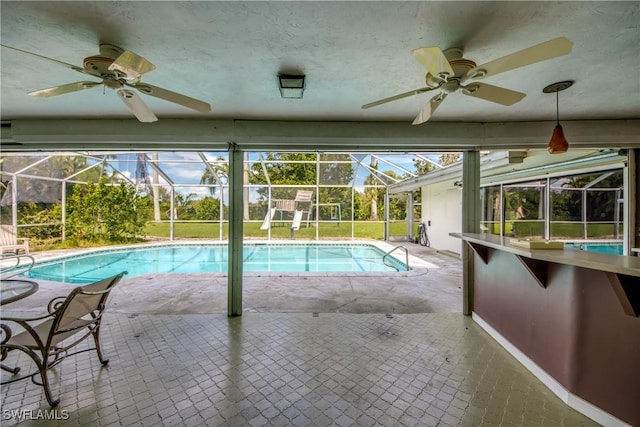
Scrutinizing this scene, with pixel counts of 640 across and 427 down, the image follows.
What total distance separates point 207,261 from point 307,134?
6788mm

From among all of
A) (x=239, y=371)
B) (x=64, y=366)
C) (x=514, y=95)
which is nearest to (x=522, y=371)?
(x=514, y=95)

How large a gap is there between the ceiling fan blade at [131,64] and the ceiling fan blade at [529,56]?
1.99 metres

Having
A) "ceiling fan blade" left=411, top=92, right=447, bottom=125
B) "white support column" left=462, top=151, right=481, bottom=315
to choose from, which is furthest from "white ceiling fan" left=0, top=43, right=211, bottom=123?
"white support column" left=462, top=151, right=481, bottom=315

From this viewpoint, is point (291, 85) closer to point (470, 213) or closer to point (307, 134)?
point (307, 134)

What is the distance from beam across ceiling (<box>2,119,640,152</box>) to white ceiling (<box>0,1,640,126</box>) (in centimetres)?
51

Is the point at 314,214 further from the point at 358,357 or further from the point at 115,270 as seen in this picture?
the point at 358,357

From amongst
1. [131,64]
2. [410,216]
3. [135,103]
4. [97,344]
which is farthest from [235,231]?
[410,216]

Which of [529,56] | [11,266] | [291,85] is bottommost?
[11,266]

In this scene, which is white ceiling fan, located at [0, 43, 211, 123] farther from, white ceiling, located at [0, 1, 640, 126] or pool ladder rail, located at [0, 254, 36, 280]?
pool ladder rail, located at [0, 254, 36, 280]

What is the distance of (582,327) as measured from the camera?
1812 mm

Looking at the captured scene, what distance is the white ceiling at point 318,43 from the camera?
152 cm

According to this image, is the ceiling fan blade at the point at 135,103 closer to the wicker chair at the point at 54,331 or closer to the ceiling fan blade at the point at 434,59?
the wicker chair at the point at 54,331

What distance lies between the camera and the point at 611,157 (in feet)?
13.1

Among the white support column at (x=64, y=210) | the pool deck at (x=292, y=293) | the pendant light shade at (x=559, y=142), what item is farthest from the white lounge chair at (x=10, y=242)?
the pendant light shade at (x=559, y=142)
